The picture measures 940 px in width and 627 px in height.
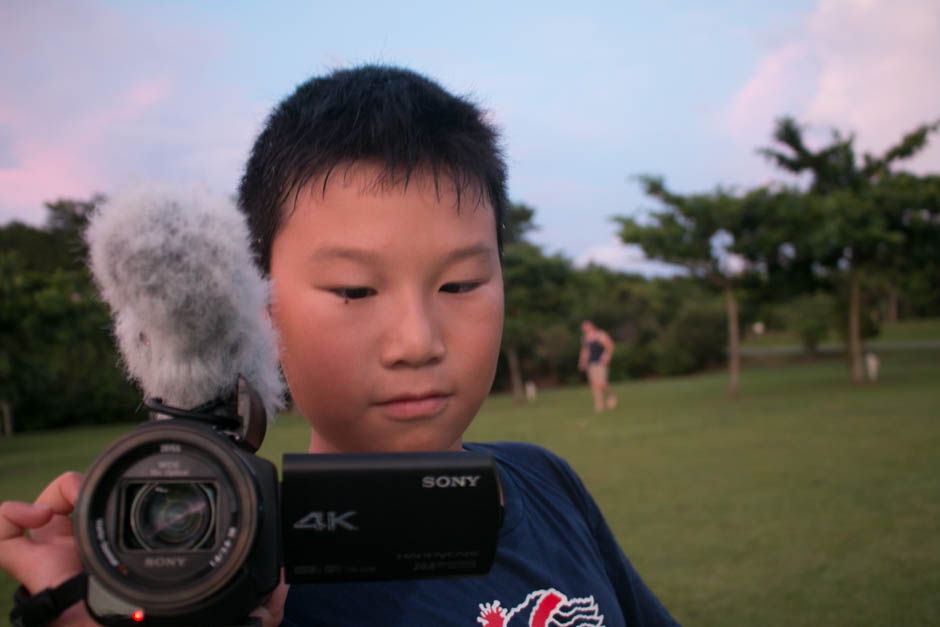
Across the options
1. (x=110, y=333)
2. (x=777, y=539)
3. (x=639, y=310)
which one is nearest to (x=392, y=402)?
(x=110, y=333)

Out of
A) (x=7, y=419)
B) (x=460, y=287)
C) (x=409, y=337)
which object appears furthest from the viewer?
(x=7, y=419)

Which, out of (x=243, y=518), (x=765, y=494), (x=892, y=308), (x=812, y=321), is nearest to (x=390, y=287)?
(x=243, y=518)

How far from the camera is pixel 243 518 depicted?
2.77ft

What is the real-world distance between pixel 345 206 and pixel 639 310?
42295 mm

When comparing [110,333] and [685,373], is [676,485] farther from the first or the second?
[685,373]

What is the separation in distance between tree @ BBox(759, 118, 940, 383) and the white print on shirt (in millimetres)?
18428

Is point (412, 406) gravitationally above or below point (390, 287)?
below

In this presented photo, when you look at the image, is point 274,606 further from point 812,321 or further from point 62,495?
point 812,321

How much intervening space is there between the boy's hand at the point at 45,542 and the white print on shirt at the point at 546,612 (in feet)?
2.17

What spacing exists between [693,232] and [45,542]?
1866 centimetres

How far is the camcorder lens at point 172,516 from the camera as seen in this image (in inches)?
33.9

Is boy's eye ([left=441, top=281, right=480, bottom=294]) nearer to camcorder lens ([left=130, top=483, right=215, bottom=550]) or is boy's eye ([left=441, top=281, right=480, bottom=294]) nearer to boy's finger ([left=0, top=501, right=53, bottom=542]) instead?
camcorder lens ([left=130, top=483, right=215, bottom=550])

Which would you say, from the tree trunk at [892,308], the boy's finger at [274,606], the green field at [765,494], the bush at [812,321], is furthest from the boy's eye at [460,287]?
the tree trunk at [892,308]

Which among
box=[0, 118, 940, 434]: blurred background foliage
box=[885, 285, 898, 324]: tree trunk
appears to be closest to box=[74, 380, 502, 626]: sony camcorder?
box=[0, 118, 940, 434]: blurred background foliage
